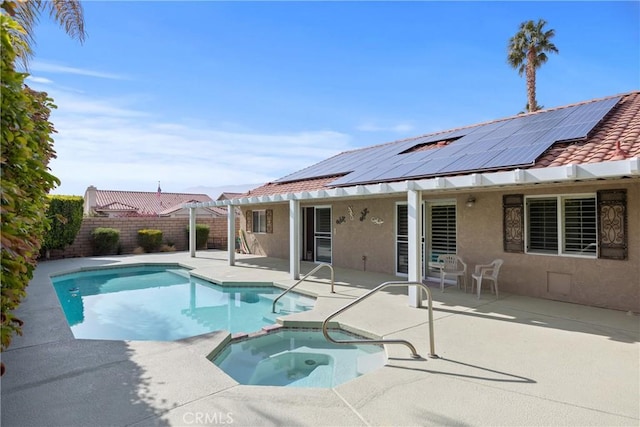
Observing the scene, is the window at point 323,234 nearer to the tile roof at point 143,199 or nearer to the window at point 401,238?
the window at point 401,238

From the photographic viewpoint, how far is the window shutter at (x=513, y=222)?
30.7 ft

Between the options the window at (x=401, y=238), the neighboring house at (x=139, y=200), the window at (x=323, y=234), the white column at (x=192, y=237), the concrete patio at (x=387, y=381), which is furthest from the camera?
the neighboring house at (x=139, y=200)

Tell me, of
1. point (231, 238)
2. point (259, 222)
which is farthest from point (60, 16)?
point (259, 222)

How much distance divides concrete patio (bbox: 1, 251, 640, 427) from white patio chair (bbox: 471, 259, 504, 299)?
5.33 ft

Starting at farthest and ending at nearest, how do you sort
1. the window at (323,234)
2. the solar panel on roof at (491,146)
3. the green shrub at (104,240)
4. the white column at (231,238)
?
the green shrub at (104,240)
the white column at (231,238)
the window at (323,234)
the solar panel on roof at (491,146)

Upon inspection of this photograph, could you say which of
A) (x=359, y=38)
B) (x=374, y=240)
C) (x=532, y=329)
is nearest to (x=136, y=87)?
(x=359, y=38)

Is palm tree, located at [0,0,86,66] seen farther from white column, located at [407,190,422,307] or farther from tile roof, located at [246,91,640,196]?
tile roof, located at [246,91,640,196]

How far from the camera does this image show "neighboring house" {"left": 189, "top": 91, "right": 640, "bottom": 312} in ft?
25.2

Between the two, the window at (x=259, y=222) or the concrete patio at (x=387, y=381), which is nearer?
the concrete patio at (x=387, y=381)

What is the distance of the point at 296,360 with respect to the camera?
6312 mm

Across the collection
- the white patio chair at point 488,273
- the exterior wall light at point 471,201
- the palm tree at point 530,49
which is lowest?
the white patio chair at point 488,273

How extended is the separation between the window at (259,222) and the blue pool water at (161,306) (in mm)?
5594

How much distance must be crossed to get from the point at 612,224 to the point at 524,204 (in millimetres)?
1862

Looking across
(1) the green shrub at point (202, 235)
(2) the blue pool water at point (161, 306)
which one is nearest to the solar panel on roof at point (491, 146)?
(2) the blue pool water at point (161, 306)
